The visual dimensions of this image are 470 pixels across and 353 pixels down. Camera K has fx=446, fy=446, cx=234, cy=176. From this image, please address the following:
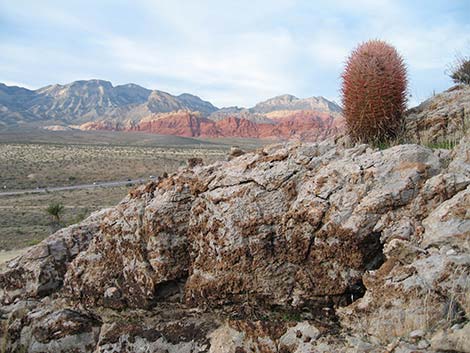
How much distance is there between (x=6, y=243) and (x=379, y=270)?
892 inches

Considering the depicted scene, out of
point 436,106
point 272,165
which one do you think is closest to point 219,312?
point 272,165

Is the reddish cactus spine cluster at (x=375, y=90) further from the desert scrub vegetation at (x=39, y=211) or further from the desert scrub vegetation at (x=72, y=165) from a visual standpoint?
the desert scrub vegetation at (x=72, y=165)

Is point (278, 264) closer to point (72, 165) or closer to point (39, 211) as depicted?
point (39, 211)

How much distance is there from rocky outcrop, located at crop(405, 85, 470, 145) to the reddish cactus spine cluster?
389mm

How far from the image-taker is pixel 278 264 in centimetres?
512

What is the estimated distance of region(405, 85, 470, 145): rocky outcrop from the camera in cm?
628

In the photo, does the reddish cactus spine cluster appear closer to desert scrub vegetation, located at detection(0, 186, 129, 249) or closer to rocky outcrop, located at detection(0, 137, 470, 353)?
rocky outcrop, located at detection(0, 137, 470, 353)

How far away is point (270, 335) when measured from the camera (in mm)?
4633


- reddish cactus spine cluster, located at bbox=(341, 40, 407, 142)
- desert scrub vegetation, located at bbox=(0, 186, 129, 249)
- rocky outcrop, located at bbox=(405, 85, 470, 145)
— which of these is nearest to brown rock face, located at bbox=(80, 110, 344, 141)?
desert scrub vegetation, located at bbox=(0, 186, 129, 249)

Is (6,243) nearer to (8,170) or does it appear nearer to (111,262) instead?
(111,262)

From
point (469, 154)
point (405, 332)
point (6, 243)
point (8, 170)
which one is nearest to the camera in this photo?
point (405, 332)

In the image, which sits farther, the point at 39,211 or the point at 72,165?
the point at 72,165

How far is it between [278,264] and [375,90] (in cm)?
291

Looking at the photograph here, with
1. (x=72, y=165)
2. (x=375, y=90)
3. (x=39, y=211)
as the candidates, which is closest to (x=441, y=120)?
(x=375, y=90)
